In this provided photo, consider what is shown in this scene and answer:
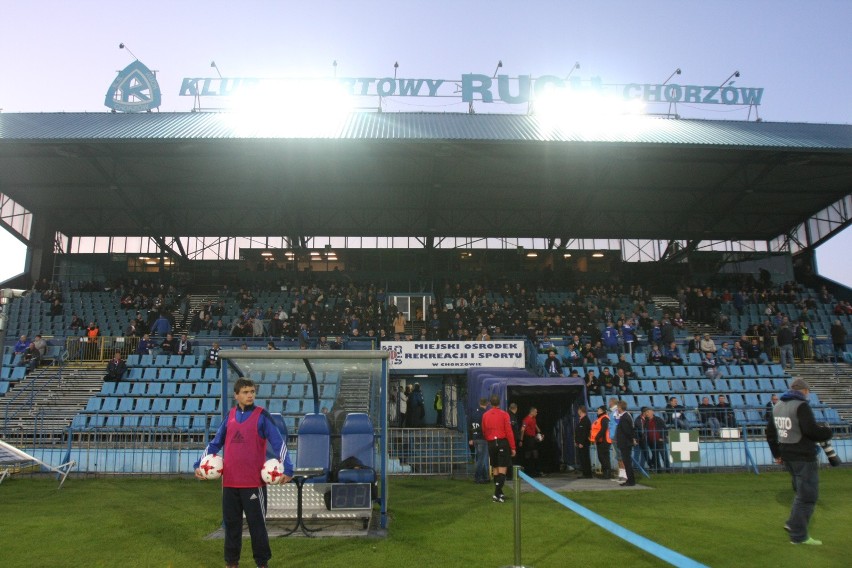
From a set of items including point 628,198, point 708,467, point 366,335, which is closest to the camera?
point 708,467

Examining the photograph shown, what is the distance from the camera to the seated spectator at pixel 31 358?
75.5ft

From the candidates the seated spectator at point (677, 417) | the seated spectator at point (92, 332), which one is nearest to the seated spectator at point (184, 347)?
the seated spectator at point (92, 332)

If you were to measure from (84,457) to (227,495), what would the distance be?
10.3 metres

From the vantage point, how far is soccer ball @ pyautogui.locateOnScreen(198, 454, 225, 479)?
19.9 ft

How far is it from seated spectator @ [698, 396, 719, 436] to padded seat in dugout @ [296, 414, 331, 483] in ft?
38.9

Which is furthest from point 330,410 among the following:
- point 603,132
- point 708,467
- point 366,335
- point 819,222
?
point 819,222

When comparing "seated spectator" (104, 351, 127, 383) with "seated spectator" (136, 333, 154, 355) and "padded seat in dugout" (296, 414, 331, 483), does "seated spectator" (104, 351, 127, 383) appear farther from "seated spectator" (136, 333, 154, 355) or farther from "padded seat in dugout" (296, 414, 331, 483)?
"padded seat in dugout" (296, 414, 331, 483)

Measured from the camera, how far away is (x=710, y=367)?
22.1 meters

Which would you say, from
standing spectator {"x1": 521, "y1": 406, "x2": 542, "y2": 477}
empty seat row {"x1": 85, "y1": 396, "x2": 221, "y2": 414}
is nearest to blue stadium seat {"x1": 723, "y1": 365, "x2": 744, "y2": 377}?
standing spectator {"x1": 521, "y1": 406, "x2": 542, "y2": 477}

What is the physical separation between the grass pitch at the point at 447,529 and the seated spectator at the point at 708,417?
403 cm

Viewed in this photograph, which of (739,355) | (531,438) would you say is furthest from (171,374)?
(739,355)

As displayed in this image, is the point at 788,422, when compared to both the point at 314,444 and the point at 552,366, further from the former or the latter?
the point at 552,366

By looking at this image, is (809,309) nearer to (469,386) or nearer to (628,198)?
(628,198)

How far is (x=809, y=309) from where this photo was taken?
30.1 meters
